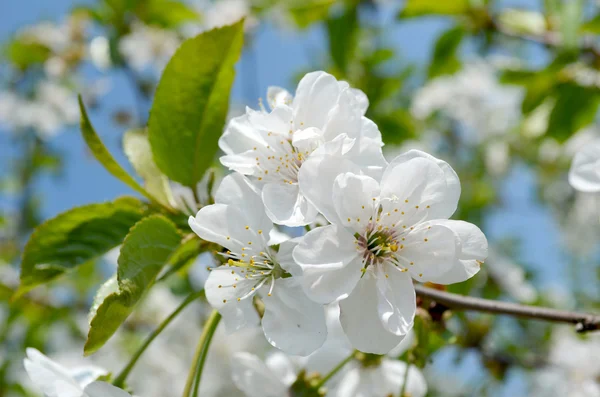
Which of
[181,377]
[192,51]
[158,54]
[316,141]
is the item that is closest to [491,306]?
[316,141]

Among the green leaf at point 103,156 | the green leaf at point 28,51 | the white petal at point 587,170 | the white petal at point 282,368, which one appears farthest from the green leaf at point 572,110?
the green leaf at point 28,51

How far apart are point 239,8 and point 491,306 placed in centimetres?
218

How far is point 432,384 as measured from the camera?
2938mm

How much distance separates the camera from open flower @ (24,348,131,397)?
754mm

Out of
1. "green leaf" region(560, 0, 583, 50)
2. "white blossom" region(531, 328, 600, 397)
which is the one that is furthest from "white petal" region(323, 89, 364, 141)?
"white blossom" region(531, 328, 600, 397)

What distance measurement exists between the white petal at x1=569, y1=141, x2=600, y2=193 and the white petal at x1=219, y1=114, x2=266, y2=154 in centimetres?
56

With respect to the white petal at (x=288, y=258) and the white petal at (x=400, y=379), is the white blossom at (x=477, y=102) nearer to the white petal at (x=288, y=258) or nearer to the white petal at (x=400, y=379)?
the white petal at (x=400, y=379)

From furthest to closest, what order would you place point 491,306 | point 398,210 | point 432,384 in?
point 432,384
point 491,306
point 398,210

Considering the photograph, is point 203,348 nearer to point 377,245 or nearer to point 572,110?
point 377,245

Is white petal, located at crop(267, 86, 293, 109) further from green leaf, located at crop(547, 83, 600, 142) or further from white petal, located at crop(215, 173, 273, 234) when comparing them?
green leaf, located at crop(547, 83, 600, 142)

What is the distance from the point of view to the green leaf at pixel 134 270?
71 centimetres

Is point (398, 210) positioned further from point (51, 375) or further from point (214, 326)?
point (51, 375)

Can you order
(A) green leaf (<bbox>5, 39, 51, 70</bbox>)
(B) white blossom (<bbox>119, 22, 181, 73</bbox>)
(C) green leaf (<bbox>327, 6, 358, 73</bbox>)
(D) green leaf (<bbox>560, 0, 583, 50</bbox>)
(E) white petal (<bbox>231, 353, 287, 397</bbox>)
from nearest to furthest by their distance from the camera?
(E) white petal (<bbox>231, 353, 287, 397</bbox>) → (D) green leaf (<bbox>560, 0, 583, 50</bbox>) → (C) green leaf (<bbox>327, 6, 358, 73</bbox>) → (B) white blossom (<bbox>119, 22, 181, 73</bbox>) → (A) green leaf (<bbox>5, 39, 51, 70</bbox>)

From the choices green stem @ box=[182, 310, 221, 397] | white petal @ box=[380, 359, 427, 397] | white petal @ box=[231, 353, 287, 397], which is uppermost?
green stem @ box=[182, 310, 221, 397]
